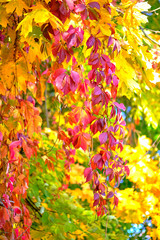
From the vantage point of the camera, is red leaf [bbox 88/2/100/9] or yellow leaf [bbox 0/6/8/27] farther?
yellow leaf [bbox 0/6/8/27]

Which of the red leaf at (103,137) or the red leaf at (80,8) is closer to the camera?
the red leaf at (80,8)

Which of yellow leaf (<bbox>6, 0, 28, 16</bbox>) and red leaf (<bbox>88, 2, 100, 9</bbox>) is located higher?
yellow leaf (<bbox>6, 0, 28, 16</bbox>)

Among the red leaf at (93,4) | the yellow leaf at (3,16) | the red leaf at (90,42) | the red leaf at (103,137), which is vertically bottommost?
the red leaf at (103,137)

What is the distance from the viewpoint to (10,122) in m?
1.25

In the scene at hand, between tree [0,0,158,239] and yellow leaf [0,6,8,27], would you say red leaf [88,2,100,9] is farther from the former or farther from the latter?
yellow leaf [0,6,8,27]

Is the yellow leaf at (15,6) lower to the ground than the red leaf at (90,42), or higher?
higher

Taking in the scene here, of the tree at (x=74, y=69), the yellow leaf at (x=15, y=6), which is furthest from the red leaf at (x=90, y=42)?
the yellow leaf at (x=15, y=6)

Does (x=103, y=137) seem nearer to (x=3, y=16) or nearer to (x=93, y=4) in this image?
(x=93, y=4)

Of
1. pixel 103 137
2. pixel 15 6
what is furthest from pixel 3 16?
pixel 103 137

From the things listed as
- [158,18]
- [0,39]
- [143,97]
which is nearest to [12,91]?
[0,39]

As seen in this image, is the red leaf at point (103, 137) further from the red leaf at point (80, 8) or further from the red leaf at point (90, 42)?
the red leaf at point (80, 8)

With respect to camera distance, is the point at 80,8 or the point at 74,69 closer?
the point at 80,8

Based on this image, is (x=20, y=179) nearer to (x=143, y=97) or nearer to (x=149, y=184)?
(x=149, y=184)

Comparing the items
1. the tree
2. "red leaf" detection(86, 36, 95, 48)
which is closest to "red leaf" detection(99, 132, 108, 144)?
the tree
